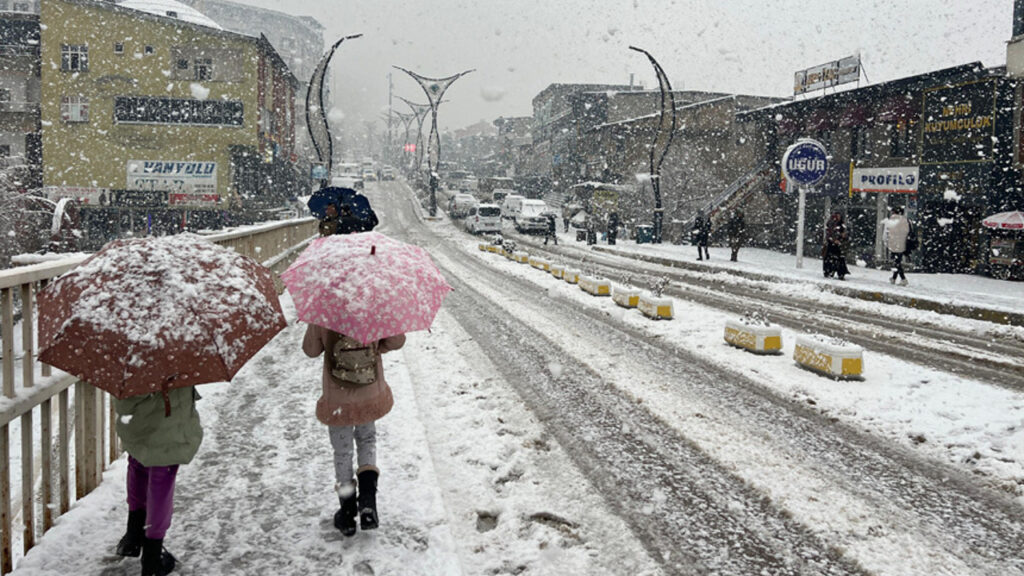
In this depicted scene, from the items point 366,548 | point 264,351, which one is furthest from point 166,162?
point 366,548

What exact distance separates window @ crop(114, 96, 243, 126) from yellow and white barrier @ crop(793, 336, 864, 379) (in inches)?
1662

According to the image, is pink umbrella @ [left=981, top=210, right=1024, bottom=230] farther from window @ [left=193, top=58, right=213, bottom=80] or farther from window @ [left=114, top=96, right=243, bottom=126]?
window @ [left=193, top=58, right=213, bottom=80]

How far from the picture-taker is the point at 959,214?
74.8ft

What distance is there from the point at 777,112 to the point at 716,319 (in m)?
24.2

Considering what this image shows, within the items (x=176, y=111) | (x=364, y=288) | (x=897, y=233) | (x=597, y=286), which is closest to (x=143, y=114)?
(x=176, y=111)

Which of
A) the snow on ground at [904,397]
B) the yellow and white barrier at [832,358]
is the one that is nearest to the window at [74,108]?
the snow on ground at [904,397]

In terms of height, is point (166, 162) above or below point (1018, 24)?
below

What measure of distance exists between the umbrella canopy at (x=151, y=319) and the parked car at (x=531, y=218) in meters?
35.7

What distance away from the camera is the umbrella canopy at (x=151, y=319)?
121 inches

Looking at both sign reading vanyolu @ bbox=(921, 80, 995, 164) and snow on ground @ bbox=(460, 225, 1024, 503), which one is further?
sign reading vanyolu @ bbox=(921, 80, 995, 164)

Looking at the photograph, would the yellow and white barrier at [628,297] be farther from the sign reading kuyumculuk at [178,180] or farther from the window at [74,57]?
the window at [74,57]

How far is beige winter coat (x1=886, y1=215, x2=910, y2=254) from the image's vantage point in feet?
54.1

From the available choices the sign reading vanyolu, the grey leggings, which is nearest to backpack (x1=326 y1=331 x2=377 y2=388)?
the grey leggings

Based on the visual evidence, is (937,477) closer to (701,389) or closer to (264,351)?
(701,389)
